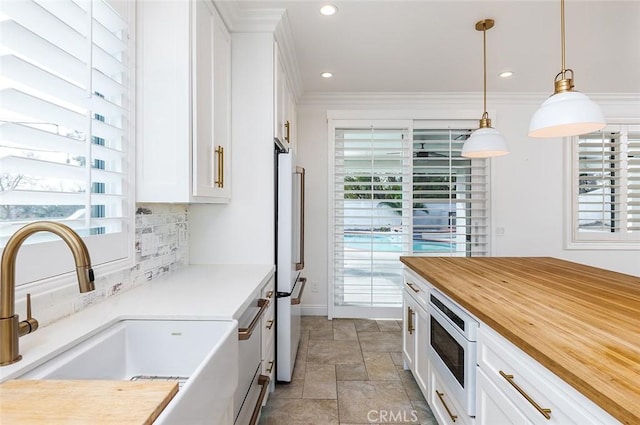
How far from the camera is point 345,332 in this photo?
3322 millimetres

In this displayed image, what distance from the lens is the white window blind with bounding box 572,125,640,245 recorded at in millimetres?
3699

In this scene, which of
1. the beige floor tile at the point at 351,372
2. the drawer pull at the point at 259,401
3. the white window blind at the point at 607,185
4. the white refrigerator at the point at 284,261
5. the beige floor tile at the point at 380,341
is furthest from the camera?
the white window blind at the point at 607,185

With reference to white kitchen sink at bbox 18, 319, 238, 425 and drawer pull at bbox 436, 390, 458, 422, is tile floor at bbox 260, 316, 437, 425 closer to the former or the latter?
drawer pull at bbox 436, 390, 458, 422

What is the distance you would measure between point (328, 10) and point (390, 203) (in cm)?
217

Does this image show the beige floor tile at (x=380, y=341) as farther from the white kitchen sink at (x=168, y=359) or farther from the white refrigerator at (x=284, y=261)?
the white kitchen sink at (x=168, y=359)

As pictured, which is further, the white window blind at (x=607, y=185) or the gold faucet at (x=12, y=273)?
the white window blind at (x=607, y=185)

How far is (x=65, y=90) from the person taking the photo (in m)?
1.09

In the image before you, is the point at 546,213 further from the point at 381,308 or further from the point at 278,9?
the point at 278,9

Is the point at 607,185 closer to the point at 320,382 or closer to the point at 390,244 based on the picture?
the point at 390,244

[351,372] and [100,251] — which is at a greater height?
[100,251]

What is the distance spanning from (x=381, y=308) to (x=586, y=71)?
10.6 feet

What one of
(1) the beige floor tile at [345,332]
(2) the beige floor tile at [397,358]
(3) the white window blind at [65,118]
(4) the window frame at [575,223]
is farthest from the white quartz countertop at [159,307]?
(4) the window frame at [575,223]

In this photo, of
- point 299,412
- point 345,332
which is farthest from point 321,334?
point 299,412

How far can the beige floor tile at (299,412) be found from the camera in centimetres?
191
